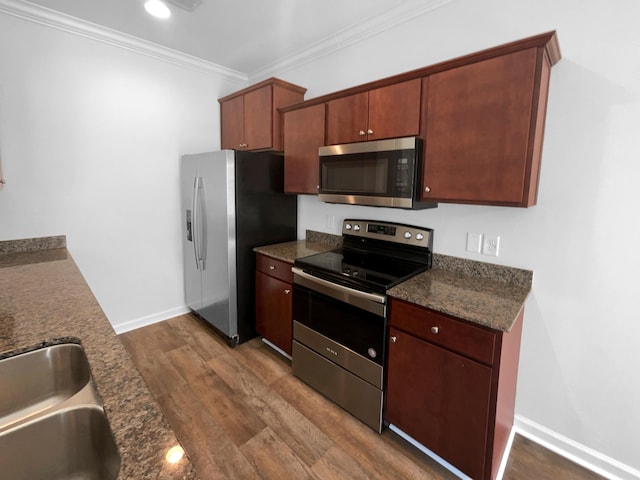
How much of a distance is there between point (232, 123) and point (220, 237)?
128 centimetres

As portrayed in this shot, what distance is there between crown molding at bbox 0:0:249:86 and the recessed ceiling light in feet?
1.86

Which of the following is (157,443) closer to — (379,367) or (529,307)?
(379,367)

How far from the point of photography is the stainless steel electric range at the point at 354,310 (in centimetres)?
181

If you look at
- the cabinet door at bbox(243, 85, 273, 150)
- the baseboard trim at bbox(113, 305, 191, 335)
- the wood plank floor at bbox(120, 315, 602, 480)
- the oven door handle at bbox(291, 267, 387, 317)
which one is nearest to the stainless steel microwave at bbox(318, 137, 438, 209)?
the oven door handle at bbox(291, 267, 387, 317)

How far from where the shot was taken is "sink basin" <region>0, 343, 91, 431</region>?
962 millimetres

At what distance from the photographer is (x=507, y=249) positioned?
186 cm

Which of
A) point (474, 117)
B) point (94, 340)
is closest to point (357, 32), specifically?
point (474, 117)

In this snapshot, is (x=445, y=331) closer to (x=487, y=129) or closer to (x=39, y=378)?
(x=487, y=129)

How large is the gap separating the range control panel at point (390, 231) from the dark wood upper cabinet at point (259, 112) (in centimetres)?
98

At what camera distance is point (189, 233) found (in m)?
3.06

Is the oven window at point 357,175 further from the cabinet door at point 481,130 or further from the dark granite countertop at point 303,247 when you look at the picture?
the dark granite countertop at point 303,247

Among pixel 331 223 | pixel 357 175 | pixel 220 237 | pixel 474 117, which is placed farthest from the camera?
pixel 331 223

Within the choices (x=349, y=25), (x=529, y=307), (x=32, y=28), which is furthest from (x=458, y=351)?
(x=32, y=28)

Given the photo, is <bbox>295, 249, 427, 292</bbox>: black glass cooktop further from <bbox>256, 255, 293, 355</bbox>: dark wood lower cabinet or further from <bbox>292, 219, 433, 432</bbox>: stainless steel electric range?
<bbox>256, 255, 293, 355</bbox>: dark wood lower cabinet
